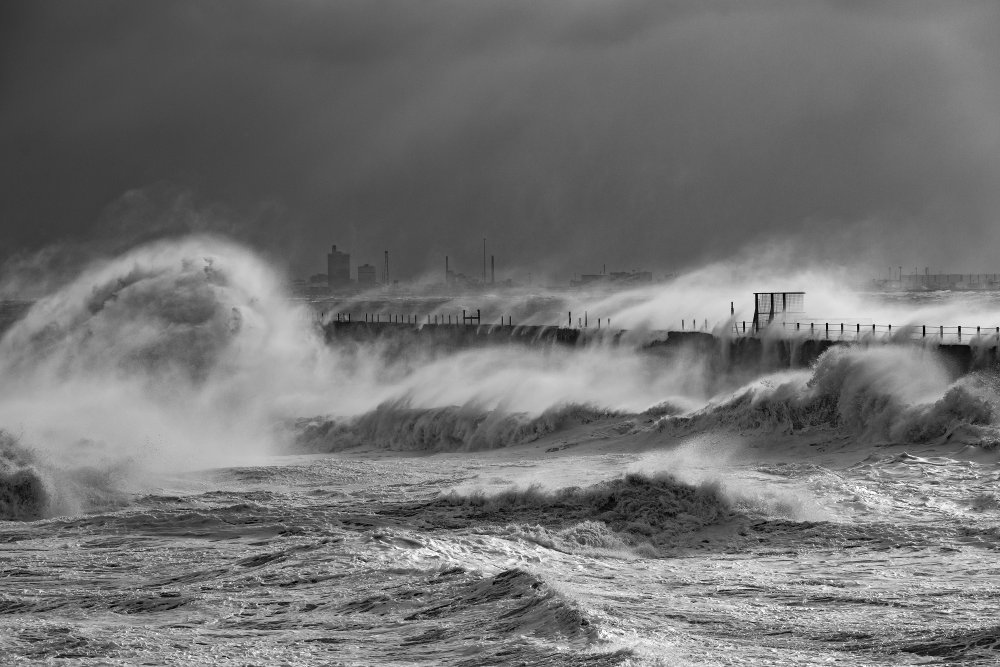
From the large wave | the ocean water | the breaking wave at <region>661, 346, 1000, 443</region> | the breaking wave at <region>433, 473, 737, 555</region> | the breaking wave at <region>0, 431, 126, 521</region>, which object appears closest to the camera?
the ocean water

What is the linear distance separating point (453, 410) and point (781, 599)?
65.3 feet

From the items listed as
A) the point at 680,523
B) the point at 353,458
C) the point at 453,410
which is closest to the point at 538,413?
the point at 453,410

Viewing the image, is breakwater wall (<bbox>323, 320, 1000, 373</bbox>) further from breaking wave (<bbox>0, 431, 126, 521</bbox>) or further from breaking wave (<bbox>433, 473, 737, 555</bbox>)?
breaking wave (<bbox>0, 431, 126, 521</bbox>)

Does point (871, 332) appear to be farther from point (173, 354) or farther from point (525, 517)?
point (173, 354)

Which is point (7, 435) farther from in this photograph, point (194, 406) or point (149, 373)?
point (149, 373)

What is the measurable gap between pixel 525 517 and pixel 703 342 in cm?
1766

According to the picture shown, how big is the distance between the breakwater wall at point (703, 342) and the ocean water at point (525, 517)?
340mm

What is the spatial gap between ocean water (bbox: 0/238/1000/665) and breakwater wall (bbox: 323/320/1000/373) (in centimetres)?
34

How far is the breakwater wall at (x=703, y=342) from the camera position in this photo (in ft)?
85.3

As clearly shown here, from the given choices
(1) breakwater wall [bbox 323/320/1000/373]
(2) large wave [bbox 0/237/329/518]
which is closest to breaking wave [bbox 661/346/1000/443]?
(1) breakwater wall [bbox 323/320/1000/373]

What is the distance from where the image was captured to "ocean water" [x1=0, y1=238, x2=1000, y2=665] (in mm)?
11742

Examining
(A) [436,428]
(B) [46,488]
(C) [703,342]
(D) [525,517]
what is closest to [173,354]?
(A) [436,428]

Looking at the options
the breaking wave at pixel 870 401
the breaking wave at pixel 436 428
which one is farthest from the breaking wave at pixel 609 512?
the breaking wave at pixel 436 428

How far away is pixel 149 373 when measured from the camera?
41062 mm
